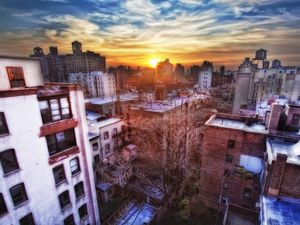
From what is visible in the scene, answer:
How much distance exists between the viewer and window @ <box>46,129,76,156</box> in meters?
11.7

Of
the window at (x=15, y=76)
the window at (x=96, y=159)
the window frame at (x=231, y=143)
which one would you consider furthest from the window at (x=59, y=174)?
the window frame at (x=231, y=143)

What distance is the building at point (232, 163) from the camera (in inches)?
637

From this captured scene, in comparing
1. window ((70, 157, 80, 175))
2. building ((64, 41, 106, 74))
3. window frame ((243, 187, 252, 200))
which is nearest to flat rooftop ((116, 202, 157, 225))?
window ((70, 157, 80, 175))

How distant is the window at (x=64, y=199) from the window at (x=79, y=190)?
0.73m

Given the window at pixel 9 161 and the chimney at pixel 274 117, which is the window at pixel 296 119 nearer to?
the chimney at pixel 274 117

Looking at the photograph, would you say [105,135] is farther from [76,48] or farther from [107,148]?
[76,48]

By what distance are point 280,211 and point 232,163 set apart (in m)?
6.85

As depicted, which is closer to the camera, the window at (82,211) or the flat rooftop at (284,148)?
the flat rooftop at (284,148)

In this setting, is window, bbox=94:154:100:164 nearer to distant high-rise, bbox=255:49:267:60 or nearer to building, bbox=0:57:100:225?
building, bbox=0:57:100:225

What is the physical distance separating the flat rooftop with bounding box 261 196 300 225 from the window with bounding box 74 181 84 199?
45.5ft

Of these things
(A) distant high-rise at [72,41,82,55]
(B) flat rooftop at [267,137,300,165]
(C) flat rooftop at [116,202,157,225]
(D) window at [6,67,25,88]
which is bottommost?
(C) flat rooftop at [116,202,157,225]

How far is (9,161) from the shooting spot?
9.96 m

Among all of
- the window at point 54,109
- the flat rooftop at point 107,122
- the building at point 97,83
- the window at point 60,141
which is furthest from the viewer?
the building at point 97,83

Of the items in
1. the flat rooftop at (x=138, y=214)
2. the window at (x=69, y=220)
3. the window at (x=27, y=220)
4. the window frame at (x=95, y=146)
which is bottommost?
the flat rooftop at (x=138, y=214)
